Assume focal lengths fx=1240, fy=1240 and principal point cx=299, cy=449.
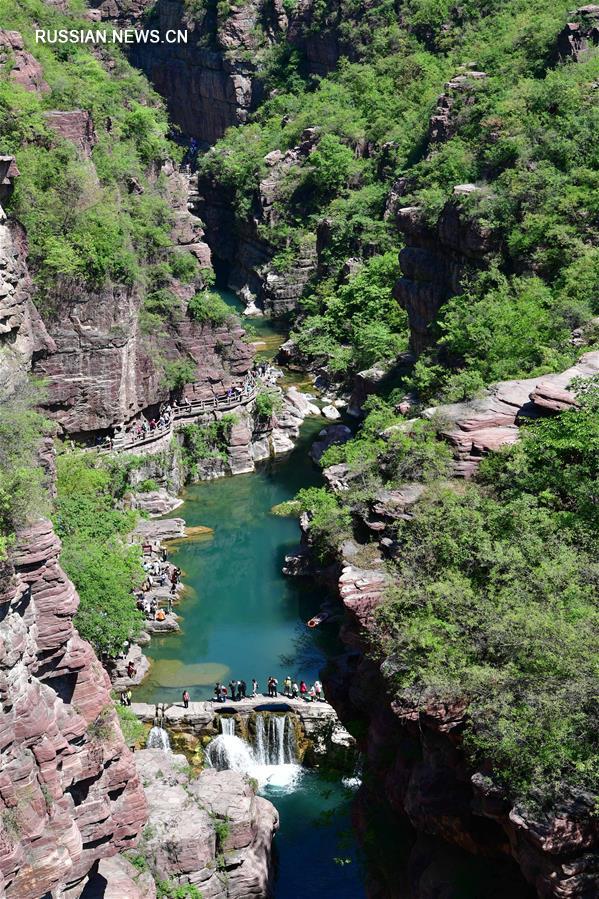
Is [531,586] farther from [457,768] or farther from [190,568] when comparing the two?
[190,568]

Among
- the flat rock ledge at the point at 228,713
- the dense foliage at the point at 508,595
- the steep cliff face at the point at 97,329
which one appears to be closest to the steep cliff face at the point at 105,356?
the steep cliff face at the point at 97,329

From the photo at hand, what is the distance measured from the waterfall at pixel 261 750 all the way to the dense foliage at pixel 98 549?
4646 millimetres

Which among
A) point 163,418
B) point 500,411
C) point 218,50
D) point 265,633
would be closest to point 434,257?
point 163,418

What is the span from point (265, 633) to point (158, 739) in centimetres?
783

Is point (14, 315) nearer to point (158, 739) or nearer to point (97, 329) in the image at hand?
point (97, 329)

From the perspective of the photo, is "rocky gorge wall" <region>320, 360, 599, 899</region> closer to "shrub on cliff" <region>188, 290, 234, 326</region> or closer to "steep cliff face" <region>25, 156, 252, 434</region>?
"steep cliff face" <region>25, 156, 252, 434</region>

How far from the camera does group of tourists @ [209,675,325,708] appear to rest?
128 ft

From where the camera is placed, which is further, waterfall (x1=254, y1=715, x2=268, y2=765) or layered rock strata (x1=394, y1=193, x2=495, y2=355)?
layered rock strata (x1=394, y1=193, x2=495, y2=355)

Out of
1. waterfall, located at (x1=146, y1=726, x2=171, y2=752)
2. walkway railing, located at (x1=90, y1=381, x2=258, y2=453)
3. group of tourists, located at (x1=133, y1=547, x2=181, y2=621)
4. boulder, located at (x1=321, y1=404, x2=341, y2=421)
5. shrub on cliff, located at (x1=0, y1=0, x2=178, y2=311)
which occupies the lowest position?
waterfall, located at (x1=146, y1=726, x2=171, y2=752)

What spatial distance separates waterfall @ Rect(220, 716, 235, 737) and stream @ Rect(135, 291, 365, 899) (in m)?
1.96

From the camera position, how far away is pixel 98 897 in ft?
82.7

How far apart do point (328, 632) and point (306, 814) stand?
976cm

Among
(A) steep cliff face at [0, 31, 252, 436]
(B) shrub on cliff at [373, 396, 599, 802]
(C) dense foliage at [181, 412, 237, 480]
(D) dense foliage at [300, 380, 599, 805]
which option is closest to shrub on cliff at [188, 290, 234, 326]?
(A) steep cliff face at [0, 31, 252, 436]

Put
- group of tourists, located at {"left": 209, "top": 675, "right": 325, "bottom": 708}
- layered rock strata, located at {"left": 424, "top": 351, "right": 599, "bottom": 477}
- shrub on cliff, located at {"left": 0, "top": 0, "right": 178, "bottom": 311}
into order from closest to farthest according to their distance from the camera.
Result: layered rock strata, located at {"left": 424, "top": 351, "right": 599, "bottom": 477}
group of tourists, located at {"left": 209, "top": 675, "right": 325, "bottom": 708}
shrub on cliff, located at {"left": 0, "top": 0, "right": 178, "bottom": 311}
